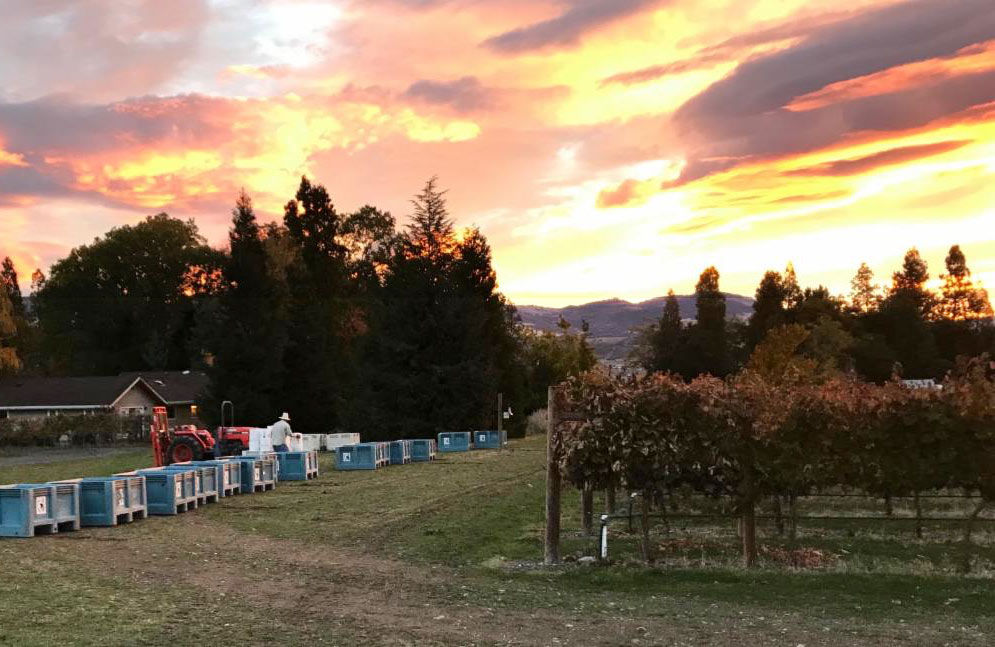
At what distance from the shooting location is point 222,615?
35.3ft

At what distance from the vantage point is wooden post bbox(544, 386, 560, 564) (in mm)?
14695

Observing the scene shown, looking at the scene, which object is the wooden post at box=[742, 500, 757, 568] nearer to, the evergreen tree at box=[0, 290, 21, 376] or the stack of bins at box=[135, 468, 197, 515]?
the stack of bins at box=[135, 468, 197, 515]

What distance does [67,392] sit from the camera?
2793 inches

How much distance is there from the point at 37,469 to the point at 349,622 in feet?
104

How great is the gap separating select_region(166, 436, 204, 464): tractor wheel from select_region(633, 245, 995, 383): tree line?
246 ft

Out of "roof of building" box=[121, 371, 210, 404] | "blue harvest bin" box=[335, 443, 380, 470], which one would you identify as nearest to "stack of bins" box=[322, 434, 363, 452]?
"blue harvest bin" box=[335, 443, 380, 470]

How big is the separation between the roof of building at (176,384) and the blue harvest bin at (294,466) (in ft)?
150

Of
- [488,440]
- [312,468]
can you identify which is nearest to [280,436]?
[312,468]

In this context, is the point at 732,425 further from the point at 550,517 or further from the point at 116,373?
the point at 116,373

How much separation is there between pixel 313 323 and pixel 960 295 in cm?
10374

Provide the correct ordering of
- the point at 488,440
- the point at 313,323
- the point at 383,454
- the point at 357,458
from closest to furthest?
the point at 357,458 < the point at 383,454 < the point at 488,440 < the point at 313,323

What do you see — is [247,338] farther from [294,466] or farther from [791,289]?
[791,289]

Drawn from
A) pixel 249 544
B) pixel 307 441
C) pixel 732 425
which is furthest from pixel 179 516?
pixel 307 441

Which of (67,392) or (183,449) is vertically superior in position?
(67,392)
